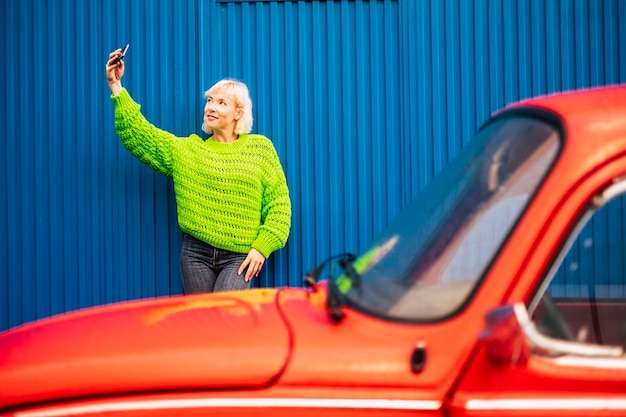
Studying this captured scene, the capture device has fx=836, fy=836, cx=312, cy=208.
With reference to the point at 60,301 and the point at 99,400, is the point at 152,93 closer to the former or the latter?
the point at 60,301

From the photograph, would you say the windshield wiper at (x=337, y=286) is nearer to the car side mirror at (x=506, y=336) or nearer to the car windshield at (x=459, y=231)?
the car windshield at (x=459, y=231)

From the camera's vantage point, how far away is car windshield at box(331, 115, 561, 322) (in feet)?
7.16

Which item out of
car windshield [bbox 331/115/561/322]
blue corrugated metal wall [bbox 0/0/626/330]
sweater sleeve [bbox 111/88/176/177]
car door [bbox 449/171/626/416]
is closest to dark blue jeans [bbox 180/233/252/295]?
sweater sleeve [bbox 111/88/176/177]

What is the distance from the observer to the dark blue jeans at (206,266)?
5.40 meters

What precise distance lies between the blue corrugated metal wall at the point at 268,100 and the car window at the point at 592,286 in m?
3.79

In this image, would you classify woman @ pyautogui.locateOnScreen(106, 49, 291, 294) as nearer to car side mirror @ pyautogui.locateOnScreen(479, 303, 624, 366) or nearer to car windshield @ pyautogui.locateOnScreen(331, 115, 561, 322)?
car windshield @ pyautogui.locateOnScreen(331, 115, 561, 322)

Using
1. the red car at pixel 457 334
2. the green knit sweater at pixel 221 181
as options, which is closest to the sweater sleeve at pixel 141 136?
the green knit sweater at pixel 221 181

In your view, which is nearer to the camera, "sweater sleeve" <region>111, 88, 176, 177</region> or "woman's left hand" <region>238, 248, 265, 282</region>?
"woman's left hand" <region>238, 248, 265, 282</region>

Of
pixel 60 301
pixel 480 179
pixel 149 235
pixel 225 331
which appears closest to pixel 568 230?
pixel 480 179

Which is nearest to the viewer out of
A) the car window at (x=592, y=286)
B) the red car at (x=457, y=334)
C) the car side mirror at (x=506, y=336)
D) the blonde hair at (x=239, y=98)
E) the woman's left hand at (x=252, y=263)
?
the car side mirror at (x=506, y=336)

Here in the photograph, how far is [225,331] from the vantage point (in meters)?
2.28

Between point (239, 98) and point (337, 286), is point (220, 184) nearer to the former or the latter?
point (239, 98)

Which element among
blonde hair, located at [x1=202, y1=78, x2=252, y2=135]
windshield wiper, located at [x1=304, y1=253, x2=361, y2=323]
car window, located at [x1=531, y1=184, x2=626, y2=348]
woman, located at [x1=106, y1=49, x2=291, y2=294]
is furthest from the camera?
blonde hair, located at [x1=202, y1=78, x2=252, y2=135]

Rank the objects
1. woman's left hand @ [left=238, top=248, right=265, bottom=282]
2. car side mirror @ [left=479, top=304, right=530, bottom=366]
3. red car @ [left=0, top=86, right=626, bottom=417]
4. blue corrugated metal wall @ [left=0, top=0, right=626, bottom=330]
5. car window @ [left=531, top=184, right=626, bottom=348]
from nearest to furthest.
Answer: car side mirror @ [left=479, top=304, right=530, bottom=366]
red car @ [left=0, top=86, right=626, bottom=417]
car window @ [left=531, top=184, right=626, bottom=348]
woman's left hand @ [left=238, top=248, right=265, bottom=282]
blue corrugated metal wall @ [left=0, top=0, right=626, bottom=330]
